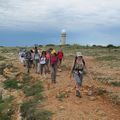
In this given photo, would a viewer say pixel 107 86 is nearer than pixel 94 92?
No

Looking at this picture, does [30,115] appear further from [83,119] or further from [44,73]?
[44,73]

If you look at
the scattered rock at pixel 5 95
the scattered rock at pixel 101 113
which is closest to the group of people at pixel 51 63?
the scattered rock at pixel 101 113

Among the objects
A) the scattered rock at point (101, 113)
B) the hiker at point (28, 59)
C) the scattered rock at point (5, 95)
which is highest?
the hiker at point (28, 59)

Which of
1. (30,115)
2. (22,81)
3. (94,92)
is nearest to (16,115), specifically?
(30,115)

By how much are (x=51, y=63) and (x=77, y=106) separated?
5.87 metres

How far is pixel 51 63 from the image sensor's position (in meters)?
24.7

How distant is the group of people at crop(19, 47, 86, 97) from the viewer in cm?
2023

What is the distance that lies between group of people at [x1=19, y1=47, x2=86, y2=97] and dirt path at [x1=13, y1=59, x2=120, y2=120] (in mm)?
739

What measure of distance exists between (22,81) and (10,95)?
304 centimetres

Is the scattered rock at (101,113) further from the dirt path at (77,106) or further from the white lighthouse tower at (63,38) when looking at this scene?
the white lighthouse tower at (63,38)

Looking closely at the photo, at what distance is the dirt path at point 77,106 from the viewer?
58.6 feet

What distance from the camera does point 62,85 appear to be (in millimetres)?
24188

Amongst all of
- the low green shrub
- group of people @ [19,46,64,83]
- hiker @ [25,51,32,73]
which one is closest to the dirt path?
group of people @ [19,46,64,83]

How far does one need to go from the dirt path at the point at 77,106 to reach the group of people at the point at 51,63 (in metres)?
0.74
